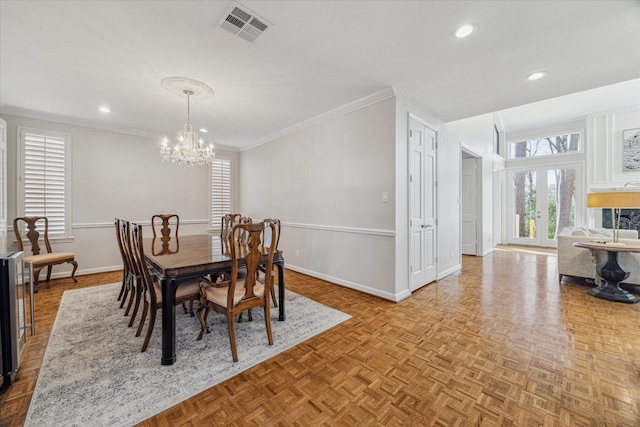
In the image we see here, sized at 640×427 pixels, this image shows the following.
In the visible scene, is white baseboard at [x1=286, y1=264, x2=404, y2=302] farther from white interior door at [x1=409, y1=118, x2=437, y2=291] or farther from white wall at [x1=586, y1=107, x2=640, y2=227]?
white wall at [x1=586, y1=107, x2=640, y2=227]

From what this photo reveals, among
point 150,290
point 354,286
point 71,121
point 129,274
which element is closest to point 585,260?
point 354,286

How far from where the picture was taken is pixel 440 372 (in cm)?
186

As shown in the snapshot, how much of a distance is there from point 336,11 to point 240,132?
3575mm

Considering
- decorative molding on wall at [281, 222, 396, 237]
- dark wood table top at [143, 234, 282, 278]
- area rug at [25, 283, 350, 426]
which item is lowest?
area rug at [25, 283, 350, 426]

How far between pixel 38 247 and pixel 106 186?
4.26ft

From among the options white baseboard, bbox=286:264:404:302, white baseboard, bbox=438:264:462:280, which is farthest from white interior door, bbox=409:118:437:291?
white baseboard, bbox=286:264:404:302

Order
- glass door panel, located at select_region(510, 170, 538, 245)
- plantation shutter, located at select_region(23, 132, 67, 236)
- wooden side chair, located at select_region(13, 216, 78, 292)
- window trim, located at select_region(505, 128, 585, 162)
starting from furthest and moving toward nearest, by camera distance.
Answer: glass door panel, located at select_region(510, 170, 538, 245) < window trim, located at select_region(505, 128, 585, 162) < plantation shutter, located at select_region(23, 132, 67, 236) < wooden side chair, located at select_region(13, 216, 78, 292)

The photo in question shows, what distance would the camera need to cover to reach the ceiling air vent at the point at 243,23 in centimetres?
191

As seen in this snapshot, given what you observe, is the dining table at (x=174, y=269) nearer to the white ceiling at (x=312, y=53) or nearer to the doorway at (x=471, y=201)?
the white ceiling at (x=312, y=53)

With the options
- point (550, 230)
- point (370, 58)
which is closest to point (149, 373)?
point (370, 58)

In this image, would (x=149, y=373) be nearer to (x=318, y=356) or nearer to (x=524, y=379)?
(x=318, y=356)

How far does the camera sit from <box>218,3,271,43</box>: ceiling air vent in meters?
1.91

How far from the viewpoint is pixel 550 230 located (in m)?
7.15

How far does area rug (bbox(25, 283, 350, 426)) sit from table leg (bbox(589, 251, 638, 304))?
345cm
